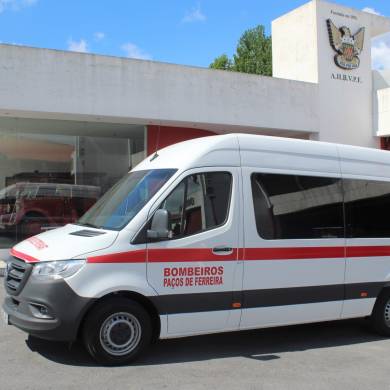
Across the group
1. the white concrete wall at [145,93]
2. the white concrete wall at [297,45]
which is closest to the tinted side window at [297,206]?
the white concrete wall at [145,93]

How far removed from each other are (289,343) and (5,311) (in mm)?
3359

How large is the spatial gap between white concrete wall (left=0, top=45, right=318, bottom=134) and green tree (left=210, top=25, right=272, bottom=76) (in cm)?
3014

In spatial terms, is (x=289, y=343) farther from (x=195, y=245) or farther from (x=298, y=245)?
(x=195, y=245)

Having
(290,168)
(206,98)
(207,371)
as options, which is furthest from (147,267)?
(206,98)

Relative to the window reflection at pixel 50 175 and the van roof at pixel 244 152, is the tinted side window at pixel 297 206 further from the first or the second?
the window reflection at pixel 50 175

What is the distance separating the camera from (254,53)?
154 feet

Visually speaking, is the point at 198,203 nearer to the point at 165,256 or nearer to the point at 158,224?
the point at 158,224

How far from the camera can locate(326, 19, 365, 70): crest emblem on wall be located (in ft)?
55.8

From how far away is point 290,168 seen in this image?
639cm

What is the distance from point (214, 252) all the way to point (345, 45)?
13.8 m

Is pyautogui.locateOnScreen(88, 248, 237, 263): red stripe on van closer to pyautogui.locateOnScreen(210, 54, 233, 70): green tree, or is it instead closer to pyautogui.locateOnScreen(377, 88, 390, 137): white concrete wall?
pyautogui.locateOnScreen(377, 88, 390, 137): white concrete wall

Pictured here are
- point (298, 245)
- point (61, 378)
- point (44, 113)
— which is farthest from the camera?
point (44, 113)

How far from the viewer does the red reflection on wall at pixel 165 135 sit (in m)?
14.9

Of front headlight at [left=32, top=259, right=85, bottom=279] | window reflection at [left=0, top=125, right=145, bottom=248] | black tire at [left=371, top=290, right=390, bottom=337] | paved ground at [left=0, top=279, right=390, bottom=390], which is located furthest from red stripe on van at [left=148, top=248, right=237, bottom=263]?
window reflection at [left=0, top=125, right=145, bottom=248]
